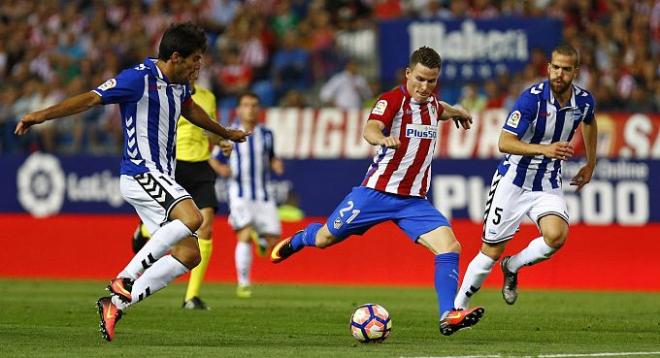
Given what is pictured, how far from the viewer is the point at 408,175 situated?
35.6ft

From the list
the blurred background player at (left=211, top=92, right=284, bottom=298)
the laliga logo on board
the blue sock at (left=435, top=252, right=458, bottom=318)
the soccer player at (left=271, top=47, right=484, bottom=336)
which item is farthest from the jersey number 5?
the laliga logo on board

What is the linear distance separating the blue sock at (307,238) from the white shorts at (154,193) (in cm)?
150

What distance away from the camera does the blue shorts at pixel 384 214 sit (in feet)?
35.2

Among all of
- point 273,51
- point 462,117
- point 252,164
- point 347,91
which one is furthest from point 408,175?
point 273,51

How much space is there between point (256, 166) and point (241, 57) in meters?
7.97

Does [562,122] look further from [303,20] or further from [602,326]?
[303,20]

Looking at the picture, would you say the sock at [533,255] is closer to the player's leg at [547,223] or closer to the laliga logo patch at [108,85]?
the player's leg at [547,223]

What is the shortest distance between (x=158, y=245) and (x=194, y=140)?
3.86 metres

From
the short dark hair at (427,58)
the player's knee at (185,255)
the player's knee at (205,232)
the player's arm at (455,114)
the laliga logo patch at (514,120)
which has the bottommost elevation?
the player's knee at (205,232)

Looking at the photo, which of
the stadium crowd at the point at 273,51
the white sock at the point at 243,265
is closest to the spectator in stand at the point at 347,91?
the stadium crowd at the point at 273,51

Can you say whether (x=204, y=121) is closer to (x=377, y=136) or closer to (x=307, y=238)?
(x=307, y=238)

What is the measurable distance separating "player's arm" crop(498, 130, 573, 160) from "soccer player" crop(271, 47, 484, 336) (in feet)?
1.79

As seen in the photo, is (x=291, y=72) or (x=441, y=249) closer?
(x=441, y=249)

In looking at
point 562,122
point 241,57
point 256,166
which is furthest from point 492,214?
point 241,57
